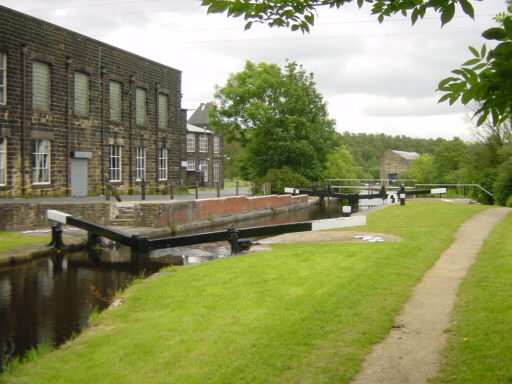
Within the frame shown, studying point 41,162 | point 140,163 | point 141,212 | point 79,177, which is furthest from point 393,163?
point 141,212

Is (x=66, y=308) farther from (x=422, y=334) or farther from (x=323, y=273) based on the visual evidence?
(x=422, y=334)

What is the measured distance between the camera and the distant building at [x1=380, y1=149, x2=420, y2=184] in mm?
83750

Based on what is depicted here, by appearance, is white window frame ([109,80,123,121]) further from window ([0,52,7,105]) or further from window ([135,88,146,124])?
window ([0,52,7,105])

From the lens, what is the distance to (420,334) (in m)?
5.02

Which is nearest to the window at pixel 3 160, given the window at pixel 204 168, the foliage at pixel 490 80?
the foliage at pixel 490 80

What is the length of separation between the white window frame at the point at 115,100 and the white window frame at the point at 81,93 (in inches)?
71.0

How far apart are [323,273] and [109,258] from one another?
6934mm

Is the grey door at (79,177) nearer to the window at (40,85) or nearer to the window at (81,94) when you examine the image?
the window at (81,94)

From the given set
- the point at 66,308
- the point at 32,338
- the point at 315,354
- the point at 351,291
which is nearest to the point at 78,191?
the point at 66,308

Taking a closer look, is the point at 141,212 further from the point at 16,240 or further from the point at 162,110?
the point at 162,110

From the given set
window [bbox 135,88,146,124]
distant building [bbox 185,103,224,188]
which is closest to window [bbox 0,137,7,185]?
window [bbox 135,88,146,124]

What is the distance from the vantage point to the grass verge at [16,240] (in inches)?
485

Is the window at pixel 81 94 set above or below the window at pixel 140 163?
above

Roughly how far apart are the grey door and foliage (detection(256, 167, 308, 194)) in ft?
51.8
